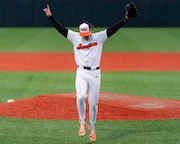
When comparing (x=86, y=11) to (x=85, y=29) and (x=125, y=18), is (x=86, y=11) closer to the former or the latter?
(x=125, y=18)

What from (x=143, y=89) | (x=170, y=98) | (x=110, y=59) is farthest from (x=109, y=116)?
(x=110, y=59)

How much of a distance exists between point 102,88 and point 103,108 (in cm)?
387

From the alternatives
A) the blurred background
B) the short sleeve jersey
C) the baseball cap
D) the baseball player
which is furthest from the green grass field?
the blurred background

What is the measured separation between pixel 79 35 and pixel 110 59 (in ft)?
44.8

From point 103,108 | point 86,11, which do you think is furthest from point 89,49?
point 86,11

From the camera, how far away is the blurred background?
39.4 m

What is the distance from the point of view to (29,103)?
12.4 m

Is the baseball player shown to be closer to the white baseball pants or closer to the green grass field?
the white baseball pants

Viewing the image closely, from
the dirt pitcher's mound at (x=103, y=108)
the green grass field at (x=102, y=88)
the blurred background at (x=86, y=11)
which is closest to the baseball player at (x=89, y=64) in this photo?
the green grass field at (x=102, y=88)

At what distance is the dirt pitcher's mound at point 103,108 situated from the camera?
447 inches

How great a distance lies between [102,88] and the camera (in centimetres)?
1581

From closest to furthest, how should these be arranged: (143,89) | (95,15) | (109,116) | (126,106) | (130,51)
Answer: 1. (109,116)
2. (126,106)
3. (143,89)
4. (130,51)
5. (95,15)

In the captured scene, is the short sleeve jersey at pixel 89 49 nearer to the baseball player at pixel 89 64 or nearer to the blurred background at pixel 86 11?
the baseball player at pixel 89 64

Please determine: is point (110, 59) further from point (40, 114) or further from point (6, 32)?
point (6, 32)
